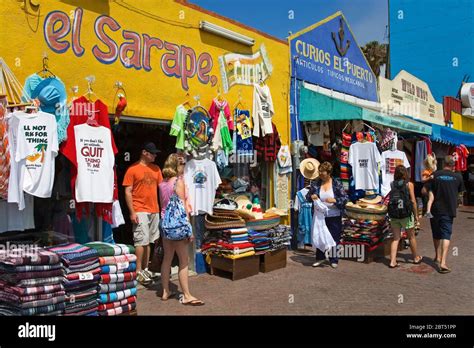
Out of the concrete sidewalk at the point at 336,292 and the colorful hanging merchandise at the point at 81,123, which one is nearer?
the colorful hanging merchandise at the point at 81,123

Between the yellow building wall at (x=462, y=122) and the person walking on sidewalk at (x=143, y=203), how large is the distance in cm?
1916

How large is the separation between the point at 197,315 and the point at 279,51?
6291mm

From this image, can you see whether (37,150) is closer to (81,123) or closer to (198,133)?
(81,123)

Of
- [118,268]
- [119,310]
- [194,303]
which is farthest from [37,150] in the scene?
[194,303]

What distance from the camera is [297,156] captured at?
979 centimetres

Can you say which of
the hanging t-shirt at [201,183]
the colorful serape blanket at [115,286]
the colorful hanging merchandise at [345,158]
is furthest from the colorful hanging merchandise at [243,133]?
A: the colorful serape blanket at [115,286]

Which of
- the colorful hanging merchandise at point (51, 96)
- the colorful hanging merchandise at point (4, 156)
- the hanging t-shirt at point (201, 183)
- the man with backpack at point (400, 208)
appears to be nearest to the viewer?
the colorful hanging merchandise at point (4, 156)

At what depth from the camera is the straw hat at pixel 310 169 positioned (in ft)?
29.6

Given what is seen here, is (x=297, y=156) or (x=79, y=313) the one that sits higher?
(x=297, y=156)

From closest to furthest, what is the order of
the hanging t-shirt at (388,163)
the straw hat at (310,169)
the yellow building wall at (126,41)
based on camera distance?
the yellow building wall at (126,41), the straw hat at (310,169), the hanging t-shirt at (388,163)

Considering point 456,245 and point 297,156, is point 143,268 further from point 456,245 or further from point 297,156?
point 456,245

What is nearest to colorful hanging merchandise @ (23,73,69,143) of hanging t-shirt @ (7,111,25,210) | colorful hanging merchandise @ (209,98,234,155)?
hanging t-shirt @ (7,111,25,210)

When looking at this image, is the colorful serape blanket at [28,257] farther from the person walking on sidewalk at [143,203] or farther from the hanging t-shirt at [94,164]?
the person walking on sidewalk at [143,203]
